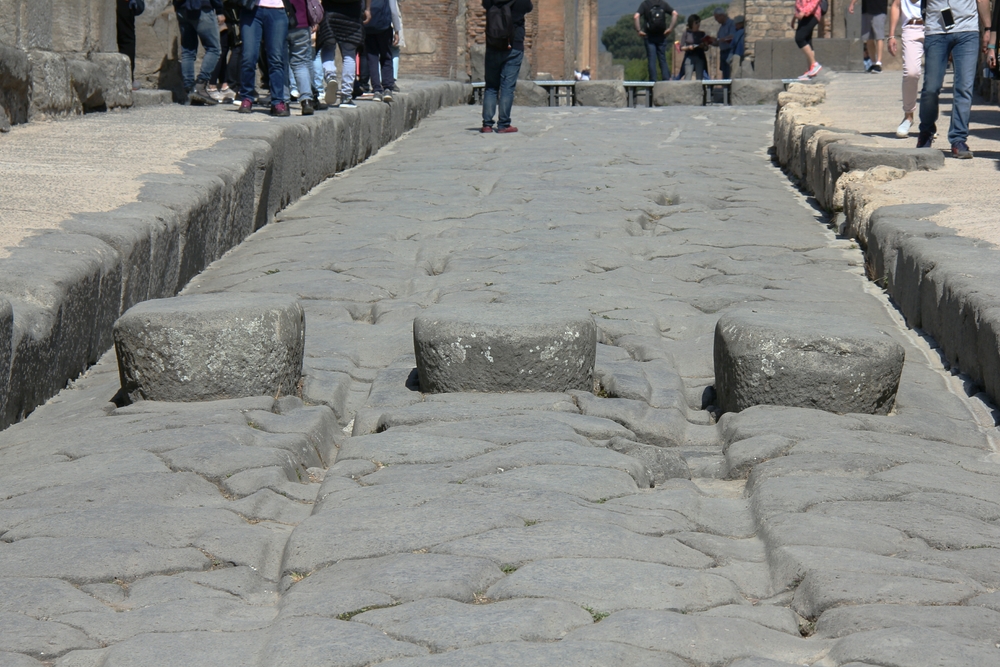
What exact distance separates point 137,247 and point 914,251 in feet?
10.7

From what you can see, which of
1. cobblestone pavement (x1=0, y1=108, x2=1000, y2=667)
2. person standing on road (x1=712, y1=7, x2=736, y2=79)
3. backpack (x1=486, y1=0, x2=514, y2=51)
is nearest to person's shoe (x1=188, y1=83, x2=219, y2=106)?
backpack (x1=486, y1=0, x2=514, y2=51)

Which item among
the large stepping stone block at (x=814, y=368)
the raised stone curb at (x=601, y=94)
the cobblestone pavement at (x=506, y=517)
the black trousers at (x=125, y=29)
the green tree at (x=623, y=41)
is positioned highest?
the green tree at (x=623, y=41)

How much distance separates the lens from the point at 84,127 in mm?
8234

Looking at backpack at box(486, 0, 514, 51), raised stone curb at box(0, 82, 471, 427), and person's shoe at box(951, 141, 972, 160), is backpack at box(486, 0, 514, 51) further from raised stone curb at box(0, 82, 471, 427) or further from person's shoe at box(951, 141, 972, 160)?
person's shoe at box(951, 141, 972, 160)

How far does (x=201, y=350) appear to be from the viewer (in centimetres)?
383

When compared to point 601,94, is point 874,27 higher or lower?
higher

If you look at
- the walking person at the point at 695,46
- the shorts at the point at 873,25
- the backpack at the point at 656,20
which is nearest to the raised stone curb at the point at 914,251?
the shorts at the point at 873,25

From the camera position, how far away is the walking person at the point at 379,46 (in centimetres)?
1216

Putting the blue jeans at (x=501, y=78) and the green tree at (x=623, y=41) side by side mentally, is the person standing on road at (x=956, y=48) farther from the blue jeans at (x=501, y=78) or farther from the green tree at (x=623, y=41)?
the green tree at (x=623, y=41)

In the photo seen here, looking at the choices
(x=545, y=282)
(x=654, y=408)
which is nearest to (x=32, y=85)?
(x=545, y=282)

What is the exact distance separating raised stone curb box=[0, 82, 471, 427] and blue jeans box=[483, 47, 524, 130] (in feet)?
8.33

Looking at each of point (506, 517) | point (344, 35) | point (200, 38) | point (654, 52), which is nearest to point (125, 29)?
point (200, 38)

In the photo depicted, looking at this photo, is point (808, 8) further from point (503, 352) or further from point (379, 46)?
point (503, 352)

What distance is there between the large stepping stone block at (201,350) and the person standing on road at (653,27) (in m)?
16.2
